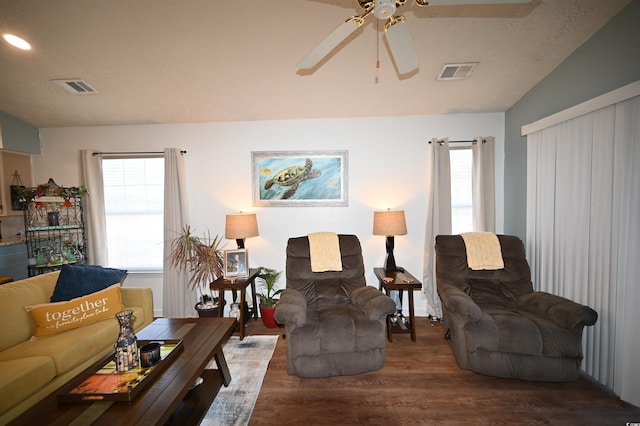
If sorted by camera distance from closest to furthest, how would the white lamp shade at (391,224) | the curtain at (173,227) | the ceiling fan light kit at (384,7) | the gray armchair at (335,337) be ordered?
the ceiling fan light kit at (384,7) → the gray armchair at (335,337) → the white lamp shade at (391,224) → the curtain at (173,227)

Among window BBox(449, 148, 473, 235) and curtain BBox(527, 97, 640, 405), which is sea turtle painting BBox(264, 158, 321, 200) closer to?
window BBox(449, 148, 473, 235)

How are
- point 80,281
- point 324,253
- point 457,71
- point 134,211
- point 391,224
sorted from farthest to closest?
1. point 134,211
2. point 391,224
3. point 324,253
4. point 457,71
5. point 80,281

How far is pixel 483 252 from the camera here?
2629 millimetres

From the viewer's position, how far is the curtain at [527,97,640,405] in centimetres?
183

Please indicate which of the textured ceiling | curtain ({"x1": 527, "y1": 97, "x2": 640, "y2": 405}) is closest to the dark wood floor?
curtain ({"x1": 527, "y1": 97, "x2": 640, "y2": 405})

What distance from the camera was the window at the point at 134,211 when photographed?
354cm

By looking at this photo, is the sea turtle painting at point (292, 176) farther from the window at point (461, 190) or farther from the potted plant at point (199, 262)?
the window at point (461, 190)

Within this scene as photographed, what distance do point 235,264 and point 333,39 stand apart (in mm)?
2438

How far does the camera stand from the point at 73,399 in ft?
4.28

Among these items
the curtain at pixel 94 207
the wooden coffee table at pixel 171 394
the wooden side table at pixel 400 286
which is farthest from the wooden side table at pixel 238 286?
the curtain at pixel 94 207

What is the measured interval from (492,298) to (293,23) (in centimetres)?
294

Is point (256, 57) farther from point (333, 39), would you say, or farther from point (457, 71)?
point (457, 71)

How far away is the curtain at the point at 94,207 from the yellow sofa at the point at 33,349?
113 cm

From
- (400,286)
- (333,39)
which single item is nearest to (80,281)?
(333,39)
